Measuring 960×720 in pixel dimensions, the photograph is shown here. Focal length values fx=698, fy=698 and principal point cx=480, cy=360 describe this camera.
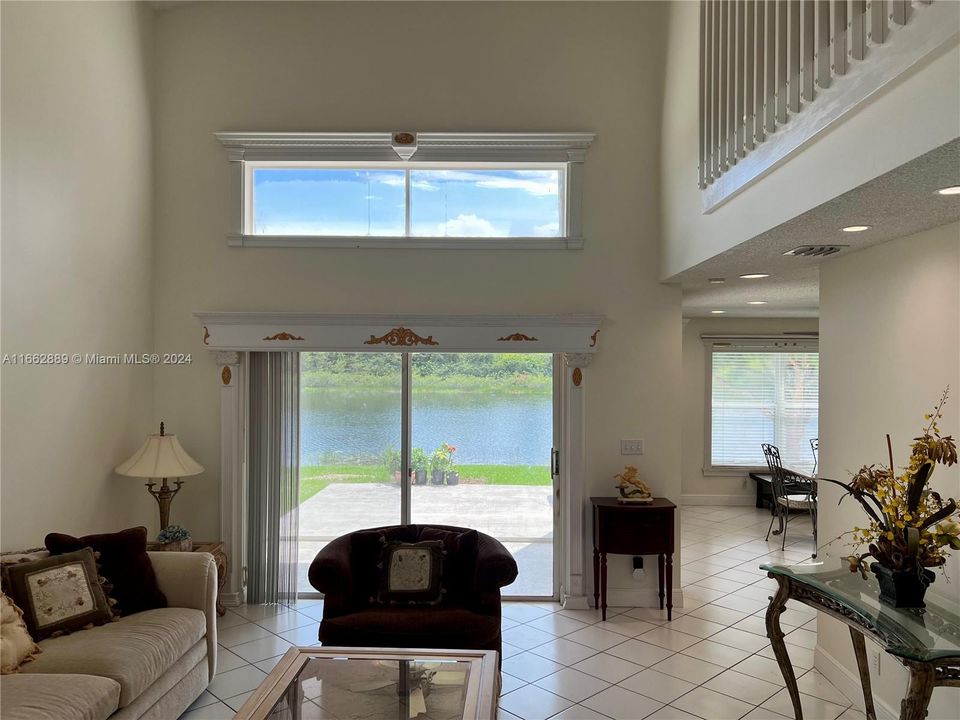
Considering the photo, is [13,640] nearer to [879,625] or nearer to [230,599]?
[230,599]

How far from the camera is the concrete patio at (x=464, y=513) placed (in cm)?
531

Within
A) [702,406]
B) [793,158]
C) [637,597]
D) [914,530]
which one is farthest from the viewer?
[702,406]

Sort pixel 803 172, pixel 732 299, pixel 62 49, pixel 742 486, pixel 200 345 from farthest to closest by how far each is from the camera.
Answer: pixel 742 486 → pixel 732 299 → pixel 200 345 → pixel 62 49 → pixel 803 172

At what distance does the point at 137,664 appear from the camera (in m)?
2.99

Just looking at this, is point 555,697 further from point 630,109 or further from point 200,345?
point 630,109

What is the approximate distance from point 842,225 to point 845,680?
7.99 ft

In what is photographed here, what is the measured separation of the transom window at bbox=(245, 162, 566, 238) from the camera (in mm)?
5289

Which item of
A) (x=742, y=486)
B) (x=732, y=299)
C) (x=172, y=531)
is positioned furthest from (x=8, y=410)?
(x=742, y=486)

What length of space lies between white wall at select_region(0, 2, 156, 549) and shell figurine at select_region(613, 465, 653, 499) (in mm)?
3423

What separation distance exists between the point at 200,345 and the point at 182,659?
2.44 metres

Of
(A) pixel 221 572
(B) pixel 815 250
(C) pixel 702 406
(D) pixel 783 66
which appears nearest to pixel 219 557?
(A) pixel 221 572

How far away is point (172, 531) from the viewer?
457 cm

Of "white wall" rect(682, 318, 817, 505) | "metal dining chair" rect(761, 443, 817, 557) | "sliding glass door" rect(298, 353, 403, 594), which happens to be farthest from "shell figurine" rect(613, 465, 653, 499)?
"white wall" rect(682, 318, 817, 505)

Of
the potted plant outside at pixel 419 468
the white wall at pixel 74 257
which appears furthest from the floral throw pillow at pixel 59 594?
the potted plant outside at pixel 419 468
